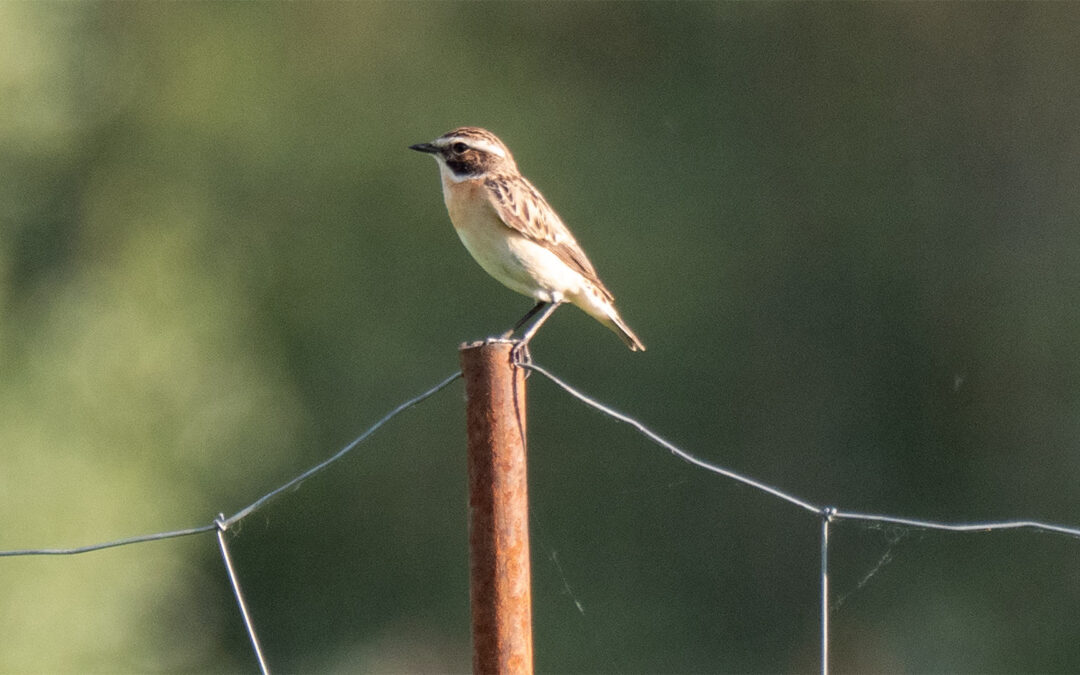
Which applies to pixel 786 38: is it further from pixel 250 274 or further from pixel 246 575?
pixel 246 575

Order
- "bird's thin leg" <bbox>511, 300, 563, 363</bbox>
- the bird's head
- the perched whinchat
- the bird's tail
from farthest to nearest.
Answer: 1. the bird's tail
2. the bird's head
3. the perched whinchat
4. "bird's thin leg" <bbox>511, 300, 563, 363</bbox>

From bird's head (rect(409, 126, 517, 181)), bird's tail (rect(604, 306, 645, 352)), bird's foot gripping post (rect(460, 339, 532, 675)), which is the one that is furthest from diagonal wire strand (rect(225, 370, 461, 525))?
bird's tail (rect(604, 306, 645, 352))

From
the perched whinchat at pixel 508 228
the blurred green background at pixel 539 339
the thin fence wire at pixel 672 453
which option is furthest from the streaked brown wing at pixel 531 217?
the blurred green background at pixel 539 339

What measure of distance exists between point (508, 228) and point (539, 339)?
7.89 meters

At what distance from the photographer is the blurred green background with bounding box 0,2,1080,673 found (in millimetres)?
10961

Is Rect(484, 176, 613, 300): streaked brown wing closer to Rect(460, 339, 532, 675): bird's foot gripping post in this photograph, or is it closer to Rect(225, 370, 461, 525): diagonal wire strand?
Rect(225, 370, 461, 525): diagonal wire strand

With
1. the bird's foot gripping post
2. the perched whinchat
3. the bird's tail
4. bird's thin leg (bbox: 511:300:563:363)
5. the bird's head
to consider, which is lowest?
the bird's foot gripping post

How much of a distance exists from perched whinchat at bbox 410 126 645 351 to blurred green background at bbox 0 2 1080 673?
19.6ft

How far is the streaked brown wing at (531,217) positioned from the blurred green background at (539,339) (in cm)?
610

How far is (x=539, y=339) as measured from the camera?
12695mm

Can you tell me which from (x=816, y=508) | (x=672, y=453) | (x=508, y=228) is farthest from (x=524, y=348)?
(x=508, y=228)

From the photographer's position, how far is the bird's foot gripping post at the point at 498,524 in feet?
9.07

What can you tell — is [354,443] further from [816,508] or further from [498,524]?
[816,508]

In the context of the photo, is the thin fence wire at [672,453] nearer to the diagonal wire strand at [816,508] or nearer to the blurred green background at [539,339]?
the diagonal wire strand at [816,508]
